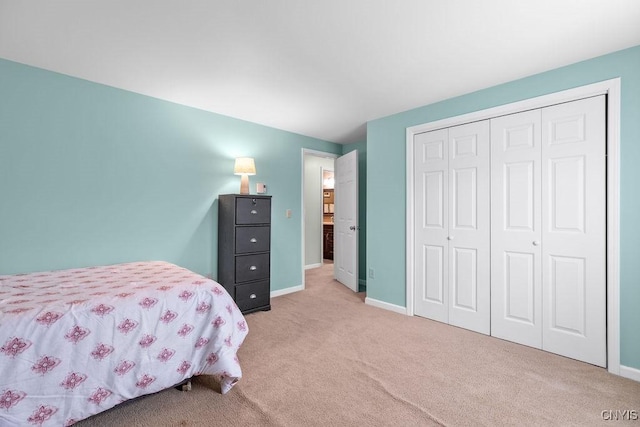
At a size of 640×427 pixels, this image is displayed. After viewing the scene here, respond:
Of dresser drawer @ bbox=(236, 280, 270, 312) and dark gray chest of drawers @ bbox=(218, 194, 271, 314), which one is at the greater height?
dark gray chest of drawers @ bbox=(218, 194, 271, 314)

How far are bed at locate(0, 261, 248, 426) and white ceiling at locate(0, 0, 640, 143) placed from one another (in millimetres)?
1643

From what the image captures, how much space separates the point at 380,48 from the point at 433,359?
2375 mm

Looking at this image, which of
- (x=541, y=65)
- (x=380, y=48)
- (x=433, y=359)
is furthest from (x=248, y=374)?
(x=541, y=65)

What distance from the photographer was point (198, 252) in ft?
10.9

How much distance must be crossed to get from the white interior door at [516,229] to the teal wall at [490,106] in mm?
278

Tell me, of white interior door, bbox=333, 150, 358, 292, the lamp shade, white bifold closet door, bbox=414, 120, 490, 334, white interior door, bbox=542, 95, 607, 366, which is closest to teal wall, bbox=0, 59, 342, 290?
the lamp shade

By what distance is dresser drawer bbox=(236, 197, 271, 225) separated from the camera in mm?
3213

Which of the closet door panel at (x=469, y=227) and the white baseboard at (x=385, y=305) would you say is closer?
the closet door panel at (x=469, y=227)

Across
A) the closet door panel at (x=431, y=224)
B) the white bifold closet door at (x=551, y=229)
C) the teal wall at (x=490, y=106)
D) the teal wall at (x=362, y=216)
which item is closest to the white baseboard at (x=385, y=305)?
the teal wall at (x=490, y=106)

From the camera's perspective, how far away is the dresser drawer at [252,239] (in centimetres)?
323

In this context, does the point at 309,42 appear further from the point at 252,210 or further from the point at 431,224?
the point at 431,224

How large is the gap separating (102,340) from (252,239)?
1.87m

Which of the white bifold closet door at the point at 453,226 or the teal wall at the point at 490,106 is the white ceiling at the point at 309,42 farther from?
the white bifold closet door at the point at 453,226

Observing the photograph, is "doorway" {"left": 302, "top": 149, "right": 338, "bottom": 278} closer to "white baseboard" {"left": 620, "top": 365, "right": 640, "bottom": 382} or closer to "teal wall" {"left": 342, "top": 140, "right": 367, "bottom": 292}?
"teal wall" {"left": 342, "top": 140, "right": 367, "bottom": 292}
